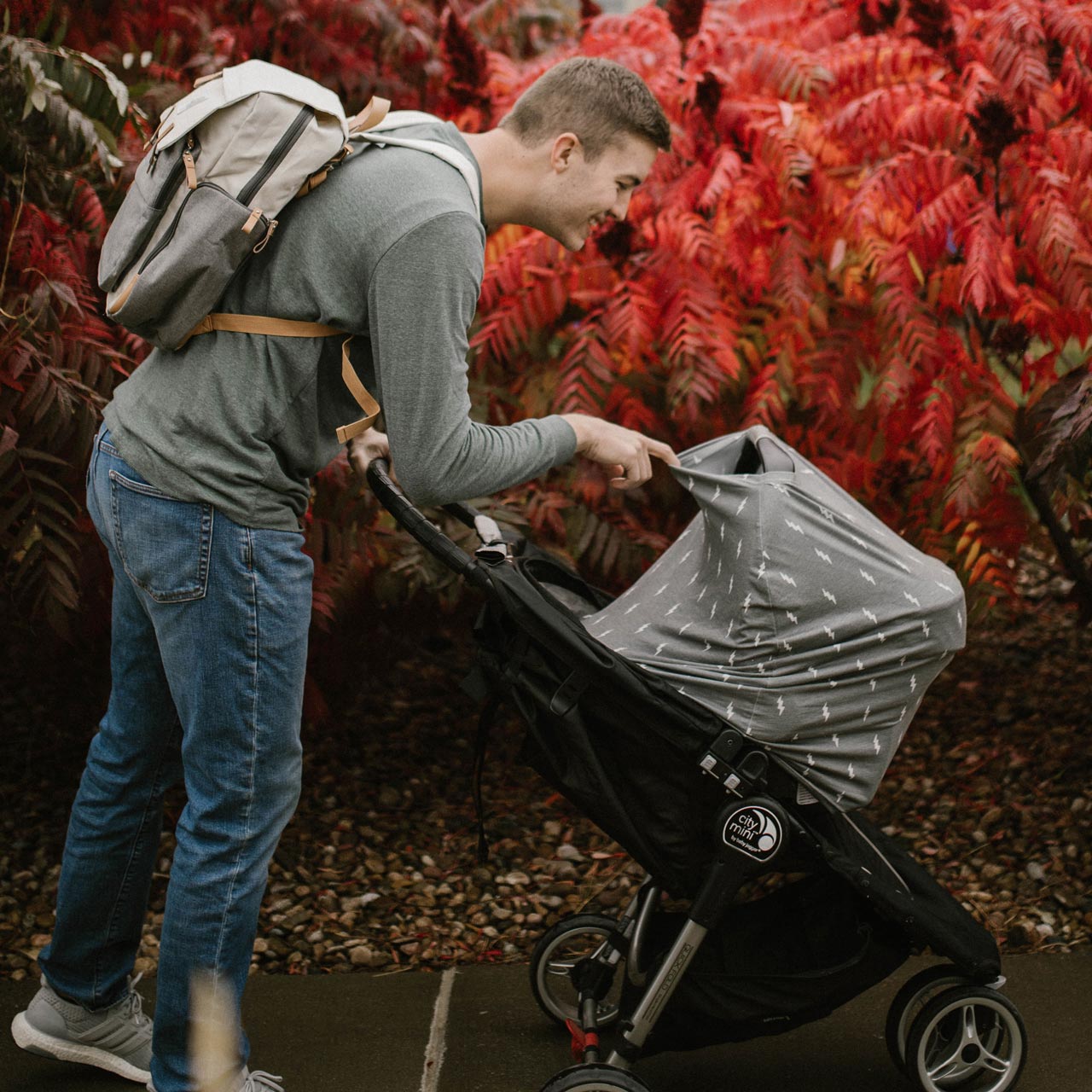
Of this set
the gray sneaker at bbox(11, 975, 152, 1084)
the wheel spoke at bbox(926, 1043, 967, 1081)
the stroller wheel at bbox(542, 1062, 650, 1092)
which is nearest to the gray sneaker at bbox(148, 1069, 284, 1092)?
the gray sneaker at bbox(11, 975, 152, 1084)

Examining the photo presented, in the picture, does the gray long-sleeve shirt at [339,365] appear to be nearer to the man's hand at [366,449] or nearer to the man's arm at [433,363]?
the man's arm at [433,363]

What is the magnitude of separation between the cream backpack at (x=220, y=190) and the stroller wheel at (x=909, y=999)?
1.53 m

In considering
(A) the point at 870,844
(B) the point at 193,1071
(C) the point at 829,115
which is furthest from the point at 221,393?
(C) the point at 829,115

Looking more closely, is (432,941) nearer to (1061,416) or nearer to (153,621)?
(153,621)

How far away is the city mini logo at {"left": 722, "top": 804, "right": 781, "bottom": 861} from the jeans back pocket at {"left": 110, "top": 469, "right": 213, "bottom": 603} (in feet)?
3.23

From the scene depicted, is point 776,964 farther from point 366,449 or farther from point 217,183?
point 217,183

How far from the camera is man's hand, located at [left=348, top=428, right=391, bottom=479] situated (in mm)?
2584

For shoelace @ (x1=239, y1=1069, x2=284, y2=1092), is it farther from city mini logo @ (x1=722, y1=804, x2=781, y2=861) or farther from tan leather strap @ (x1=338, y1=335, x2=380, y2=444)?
tan leather strap @ (x1=338, y1=335, x2=380, y2=444)

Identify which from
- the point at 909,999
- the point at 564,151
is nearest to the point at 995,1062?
the point at 909,999

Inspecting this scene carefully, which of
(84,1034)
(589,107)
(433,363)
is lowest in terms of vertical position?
(84,1034)

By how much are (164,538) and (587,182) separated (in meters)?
0.94

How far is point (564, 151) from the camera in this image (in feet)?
7.51

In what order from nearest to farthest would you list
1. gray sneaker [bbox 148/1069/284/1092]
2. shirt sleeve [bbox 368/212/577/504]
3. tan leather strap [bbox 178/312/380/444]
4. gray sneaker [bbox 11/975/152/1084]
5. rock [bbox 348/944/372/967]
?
shirt sleeve [bbox 368/212/577/504] < tan leather strap [bbox 178/312/380/444] < gray sneaker [bbox 148/1069/284/1092] < gray sneaker [bbox 11/975/152/1084] < rock [bbox 348/944/372/967]

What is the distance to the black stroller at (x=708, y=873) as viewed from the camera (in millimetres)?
2311
